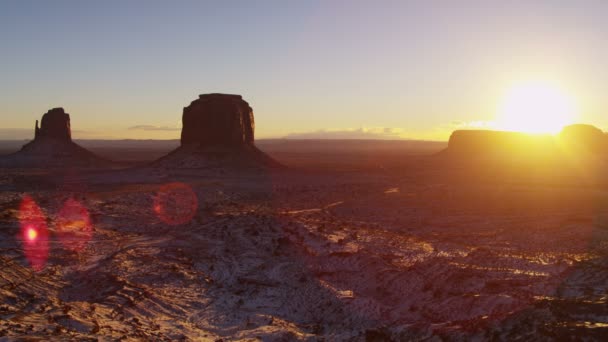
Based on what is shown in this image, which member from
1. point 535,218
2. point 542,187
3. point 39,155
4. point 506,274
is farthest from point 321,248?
point 39,155

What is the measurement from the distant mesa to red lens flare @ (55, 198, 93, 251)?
4210 cm

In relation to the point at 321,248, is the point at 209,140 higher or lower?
higher

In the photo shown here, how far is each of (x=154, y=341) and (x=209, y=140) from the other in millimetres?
48595

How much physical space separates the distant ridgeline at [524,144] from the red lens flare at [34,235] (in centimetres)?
8200

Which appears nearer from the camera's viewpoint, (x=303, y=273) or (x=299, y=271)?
(x=303, y=273)

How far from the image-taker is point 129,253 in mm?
16719

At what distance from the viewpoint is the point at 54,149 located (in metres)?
67.4

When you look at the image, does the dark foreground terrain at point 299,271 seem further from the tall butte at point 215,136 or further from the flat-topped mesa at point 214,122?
the flat-topped mesa at point 214,122

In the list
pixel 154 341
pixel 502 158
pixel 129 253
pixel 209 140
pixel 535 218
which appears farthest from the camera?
pixel 502 158

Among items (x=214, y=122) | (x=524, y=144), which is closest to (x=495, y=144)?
(x=524, y=144)

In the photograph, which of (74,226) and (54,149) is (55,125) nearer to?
(54,149)

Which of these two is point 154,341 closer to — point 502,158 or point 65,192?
point 65,192

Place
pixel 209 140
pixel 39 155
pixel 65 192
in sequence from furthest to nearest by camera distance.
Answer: pixel 39 155, pixel 209 140, pixel 65 192

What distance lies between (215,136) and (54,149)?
81.4ft
